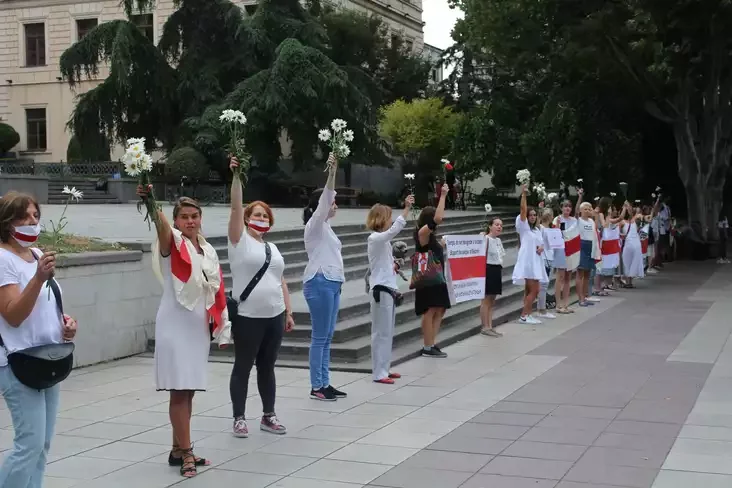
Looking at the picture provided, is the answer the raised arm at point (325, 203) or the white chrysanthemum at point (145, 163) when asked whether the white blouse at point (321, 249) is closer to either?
the raised arm at point (325, 203)

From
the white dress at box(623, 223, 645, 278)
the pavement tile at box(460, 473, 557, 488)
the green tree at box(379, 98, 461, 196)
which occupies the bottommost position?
the pavement tile at box(460, 473, 557, 488)

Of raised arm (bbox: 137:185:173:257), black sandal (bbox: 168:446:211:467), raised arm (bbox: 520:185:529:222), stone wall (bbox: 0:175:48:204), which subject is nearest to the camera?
raised arm (bbox: 137:185:173:257)

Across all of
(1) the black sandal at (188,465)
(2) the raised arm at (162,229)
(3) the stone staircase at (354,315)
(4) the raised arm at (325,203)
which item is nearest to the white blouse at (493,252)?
(3) the stone staircase at (354,315)

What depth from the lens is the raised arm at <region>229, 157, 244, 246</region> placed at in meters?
6.67

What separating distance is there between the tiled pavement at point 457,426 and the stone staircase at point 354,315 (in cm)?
48

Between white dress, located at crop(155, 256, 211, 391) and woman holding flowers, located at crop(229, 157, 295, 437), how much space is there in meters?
0.90

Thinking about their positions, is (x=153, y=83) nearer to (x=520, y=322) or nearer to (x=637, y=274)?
(x=637, y=274)

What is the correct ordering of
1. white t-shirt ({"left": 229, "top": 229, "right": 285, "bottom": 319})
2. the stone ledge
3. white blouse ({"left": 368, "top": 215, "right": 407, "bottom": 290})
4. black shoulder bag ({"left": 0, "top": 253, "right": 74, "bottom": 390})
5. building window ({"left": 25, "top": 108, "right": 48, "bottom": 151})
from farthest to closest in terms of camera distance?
building window ({"left": 25, "top": 108, "right": 48, "bottom": 151}) → the stone ledge → white blouse ({"left": 368, "top": 215, "right": 407, "bottom": 290}) → white t-shirt ({"left": 229, "top": 229, "right": 285, "bottom": 319}) → black shoulder bag ({"left": 0, "top": 253, "right": 74, "bottom": 390})

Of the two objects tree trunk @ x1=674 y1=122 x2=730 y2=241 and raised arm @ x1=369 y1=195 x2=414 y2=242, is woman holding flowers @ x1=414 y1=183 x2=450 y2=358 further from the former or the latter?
tree trunk @ x1=674 y1=122 x2=730 y2=241

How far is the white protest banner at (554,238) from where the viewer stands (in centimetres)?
1524

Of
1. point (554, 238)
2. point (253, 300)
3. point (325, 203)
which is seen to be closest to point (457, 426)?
point (253, 300)

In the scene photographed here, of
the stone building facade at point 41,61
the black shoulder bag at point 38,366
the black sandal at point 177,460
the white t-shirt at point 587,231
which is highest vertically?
the stone building facade at point 41,61

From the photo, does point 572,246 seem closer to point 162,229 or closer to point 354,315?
point 354,315

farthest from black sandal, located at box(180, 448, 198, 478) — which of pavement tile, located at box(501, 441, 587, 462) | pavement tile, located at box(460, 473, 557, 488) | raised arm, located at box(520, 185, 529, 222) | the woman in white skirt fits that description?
raised arm, located at box(520, 185, 529, 222)
